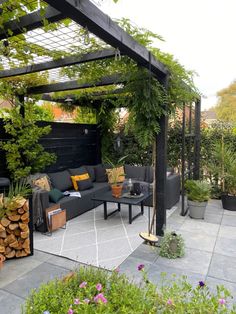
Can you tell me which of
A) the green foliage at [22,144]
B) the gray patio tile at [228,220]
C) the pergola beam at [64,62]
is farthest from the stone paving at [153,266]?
the pergola beam at [64,62]

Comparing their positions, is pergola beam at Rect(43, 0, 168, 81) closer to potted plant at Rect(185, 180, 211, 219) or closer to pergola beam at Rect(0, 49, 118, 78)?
pergola beam at Rect(0, 49, 118, 78)

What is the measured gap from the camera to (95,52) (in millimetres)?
2975

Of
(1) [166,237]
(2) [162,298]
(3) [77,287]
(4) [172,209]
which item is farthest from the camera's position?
(4) [172,209]

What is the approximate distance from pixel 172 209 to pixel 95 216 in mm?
1607

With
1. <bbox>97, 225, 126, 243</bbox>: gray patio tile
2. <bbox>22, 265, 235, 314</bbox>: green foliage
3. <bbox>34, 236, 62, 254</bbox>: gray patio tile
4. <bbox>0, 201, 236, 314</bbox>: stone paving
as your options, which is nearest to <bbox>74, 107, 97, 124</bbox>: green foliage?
<bbox>97, 225, 126, 243</bbox>: gray patio tile

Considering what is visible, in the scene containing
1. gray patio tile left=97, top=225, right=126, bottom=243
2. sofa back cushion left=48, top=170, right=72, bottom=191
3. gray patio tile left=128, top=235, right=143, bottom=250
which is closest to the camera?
gray patio tile left=128, top=235, right=143, bottom=250

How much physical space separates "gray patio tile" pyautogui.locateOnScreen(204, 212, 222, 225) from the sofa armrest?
2.39ft

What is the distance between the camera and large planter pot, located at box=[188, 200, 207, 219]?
4461mm

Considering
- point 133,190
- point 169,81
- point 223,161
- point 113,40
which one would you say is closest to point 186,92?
point 169,81

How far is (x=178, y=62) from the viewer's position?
3.54 meters

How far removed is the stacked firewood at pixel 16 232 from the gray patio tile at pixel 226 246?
2473 millimetres

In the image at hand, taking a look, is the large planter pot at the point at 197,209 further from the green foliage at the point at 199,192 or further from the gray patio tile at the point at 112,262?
the gray patio tile at the point at 112,262

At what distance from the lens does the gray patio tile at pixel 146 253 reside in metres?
3.05

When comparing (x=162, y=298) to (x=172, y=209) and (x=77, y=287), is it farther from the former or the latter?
(x=172, y=209)
